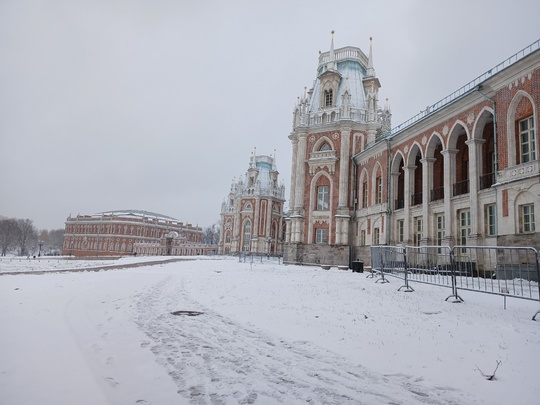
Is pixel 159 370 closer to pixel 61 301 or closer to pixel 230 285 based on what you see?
pixel 61 301

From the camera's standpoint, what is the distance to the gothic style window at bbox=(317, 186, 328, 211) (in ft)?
108

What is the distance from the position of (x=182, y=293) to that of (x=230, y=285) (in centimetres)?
223

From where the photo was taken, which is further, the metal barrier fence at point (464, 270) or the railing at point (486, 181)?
the railing at point (486, 181)

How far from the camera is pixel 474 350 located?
4973mm

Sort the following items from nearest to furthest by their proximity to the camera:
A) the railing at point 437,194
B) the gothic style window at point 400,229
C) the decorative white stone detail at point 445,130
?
the decorative white stone detail at point 445,130, the railing at point 437,194, the gothic style window at point 400,229

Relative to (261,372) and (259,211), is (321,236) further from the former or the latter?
(259,211)

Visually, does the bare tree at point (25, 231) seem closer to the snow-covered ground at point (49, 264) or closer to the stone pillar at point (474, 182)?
the snow-covered ground at point (49, 264)

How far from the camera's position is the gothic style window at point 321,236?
3228 cm

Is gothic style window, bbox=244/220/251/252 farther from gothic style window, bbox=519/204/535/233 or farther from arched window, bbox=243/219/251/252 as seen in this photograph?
gothic style window, bbox=519/204/535/233

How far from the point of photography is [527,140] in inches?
598

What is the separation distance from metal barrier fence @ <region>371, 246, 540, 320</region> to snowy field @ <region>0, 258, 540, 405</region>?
1.50 feet

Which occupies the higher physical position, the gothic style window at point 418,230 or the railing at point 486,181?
the railing at point 486,181

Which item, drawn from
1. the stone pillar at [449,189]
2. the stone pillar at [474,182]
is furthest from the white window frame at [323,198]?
the stone pillar at [474,182]

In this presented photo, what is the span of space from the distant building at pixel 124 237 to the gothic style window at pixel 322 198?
172 ft
